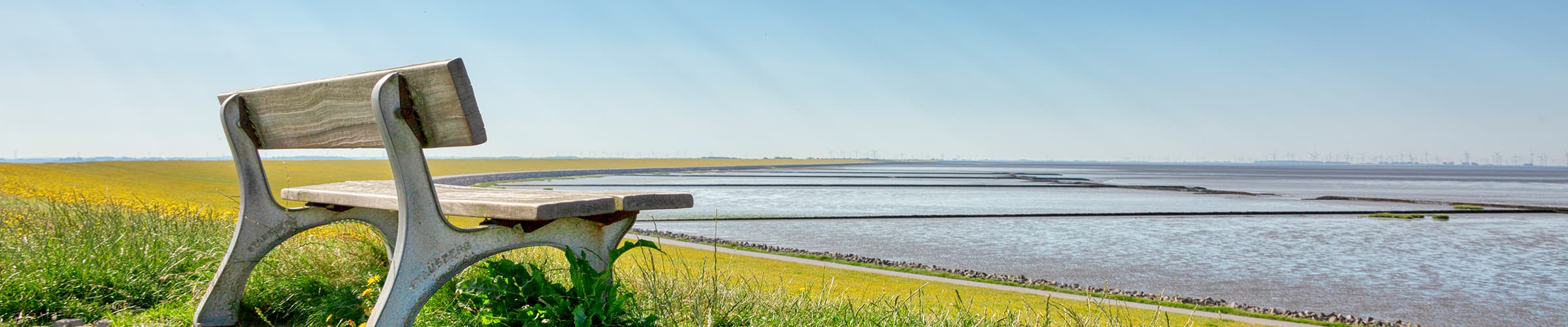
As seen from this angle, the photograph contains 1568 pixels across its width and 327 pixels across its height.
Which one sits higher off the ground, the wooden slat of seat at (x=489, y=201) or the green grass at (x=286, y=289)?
the wooden slat of seat at (x=489, y=201)

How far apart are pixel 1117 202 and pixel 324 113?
38.9 m

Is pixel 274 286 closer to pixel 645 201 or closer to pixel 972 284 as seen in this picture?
pixel 645 201

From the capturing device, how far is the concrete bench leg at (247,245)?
12.2ft

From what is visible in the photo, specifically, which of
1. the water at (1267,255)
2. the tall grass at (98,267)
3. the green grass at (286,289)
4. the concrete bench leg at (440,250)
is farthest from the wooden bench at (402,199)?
the water at (1267,255)

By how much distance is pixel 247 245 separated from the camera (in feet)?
12.2

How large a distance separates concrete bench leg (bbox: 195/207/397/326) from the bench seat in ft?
0.42

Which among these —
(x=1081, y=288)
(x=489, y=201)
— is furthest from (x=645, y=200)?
(x=1081, y=288)

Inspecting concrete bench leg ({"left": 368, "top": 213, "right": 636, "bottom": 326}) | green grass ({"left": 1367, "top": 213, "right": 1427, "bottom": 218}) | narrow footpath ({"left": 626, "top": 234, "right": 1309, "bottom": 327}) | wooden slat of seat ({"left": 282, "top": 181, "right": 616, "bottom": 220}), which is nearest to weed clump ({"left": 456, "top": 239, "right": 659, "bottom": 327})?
concrete bench leg ({"left": 368, "top": 213, "right": 636, "bottom": 326})

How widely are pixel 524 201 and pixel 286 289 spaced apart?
2.18 meters

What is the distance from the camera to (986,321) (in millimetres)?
4680

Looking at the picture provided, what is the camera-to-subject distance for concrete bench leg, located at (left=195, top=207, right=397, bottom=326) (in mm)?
3711

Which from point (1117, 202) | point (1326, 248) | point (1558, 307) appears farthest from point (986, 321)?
point (1117, 202)

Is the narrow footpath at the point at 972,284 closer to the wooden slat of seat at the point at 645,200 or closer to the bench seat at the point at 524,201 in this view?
the bench seat at the point at 524,201

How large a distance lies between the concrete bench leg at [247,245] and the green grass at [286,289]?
20 centimetres
